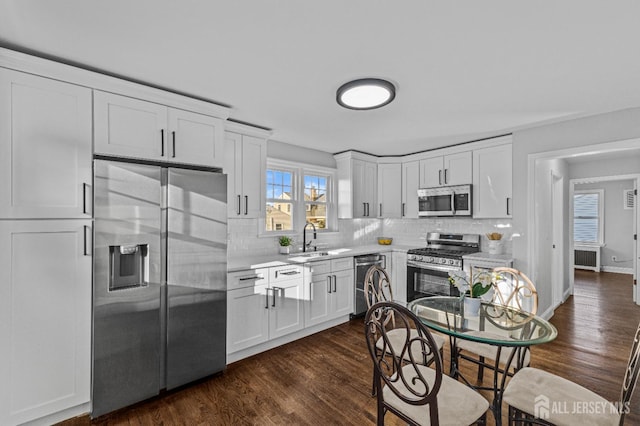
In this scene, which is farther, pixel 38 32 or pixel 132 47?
pixel 132 47

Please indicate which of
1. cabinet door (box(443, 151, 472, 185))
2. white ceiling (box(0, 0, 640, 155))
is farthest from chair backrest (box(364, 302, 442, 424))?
cabinet door (box(443, 151, 472, 185))

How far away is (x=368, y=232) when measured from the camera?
17.4 ft

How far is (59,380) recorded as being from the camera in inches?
80.1

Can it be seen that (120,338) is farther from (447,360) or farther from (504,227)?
(504,227)

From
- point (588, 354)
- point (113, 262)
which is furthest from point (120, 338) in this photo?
point (588, 354)

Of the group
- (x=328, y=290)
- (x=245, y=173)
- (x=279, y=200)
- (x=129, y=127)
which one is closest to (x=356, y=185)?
(x=279, y=200)

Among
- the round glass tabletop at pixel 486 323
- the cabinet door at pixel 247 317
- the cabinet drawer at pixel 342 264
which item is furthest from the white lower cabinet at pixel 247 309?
the round glass tabletop at pixel 486 323

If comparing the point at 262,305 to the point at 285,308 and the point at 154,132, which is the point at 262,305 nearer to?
the point at 285,308

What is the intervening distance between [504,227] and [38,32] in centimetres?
513

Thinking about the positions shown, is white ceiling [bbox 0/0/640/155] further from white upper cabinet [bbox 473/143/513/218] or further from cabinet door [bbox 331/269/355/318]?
cabinet door [bbox 331/269/355/318]

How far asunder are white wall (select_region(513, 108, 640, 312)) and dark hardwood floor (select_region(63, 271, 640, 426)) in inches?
30.5

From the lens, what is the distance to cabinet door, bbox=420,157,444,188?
4.49 m

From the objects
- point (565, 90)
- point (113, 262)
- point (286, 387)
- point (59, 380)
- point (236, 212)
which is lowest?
point (286, 387)

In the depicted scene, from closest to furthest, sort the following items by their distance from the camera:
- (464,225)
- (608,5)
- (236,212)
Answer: (608,5) → (236,212) → (464,225)
